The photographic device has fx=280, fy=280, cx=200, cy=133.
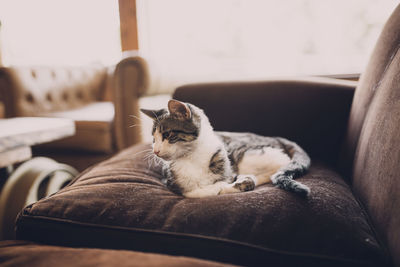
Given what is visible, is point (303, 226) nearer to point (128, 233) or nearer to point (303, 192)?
point (303, 192)

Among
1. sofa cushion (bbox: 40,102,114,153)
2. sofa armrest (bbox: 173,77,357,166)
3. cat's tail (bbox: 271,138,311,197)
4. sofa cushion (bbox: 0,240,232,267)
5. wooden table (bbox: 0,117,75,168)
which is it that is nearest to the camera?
sofa cushion (bbox: 0,240,232,267)

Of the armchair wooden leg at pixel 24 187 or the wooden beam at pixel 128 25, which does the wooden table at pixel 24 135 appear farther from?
the wooden beam at pixel 128 25

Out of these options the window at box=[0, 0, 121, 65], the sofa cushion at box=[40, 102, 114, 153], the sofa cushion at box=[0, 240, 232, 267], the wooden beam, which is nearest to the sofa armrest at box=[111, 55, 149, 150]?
the sofa cushion at box=[40, 102, 114, 153]

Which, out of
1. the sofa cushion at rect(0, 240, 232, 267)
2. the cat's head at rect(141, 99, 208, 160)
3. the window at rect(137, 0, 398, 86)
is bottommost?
the sofa cushion at rect(0, 240, 232, 267)

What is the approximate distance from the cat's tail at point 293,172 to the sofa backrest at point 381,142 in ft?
0.50

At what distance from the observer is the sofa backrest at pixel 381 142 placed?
0.56 meters

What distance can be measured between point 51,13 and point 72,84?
1123 mm

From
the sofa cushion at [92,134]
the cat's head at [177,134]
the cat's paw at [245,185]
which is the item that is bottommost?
the sofa cushion at [92,134]

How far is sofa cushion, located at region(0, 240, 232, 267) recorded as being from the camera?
19.3 inches

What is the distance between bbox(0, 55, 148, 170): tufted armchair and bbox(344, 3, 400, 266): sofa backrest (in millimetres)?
986

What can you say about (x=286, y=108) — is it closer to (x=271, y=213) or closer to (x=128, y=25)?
(x=271, y=213)

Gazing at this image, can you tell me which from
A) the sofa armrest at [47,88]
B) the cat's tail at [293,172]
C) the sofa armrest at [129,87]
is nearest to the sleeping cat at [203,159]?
the cat's tail at [293,172]

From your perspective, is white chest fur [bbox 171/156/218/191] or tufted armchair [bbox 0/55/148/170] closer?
white chest fur [bbox 171/156/218/191]

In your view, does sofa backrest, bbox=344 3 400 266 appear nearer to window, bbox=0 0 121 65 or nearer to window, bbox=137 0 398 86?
window, bbox=137 0 398 86
